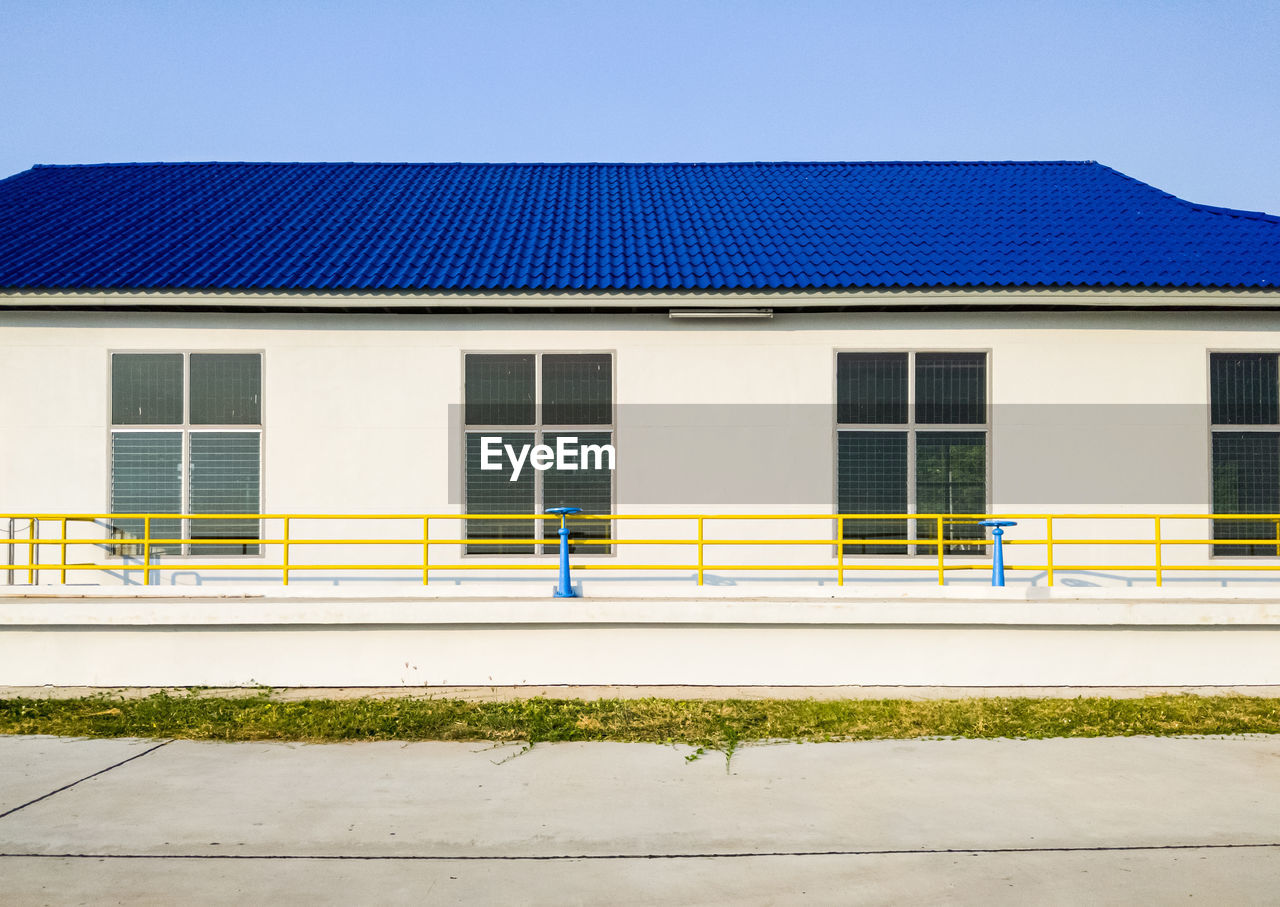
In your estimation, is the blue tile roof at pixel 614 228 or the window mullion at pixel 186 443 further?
the window mullion at pixel 186 443

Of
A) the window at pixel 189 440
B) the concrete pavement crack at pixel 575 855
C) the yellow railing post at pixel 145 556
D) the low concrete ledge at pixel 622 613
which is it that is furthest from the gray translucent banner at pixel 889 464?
the concrete pavement crack at pixel 575 855

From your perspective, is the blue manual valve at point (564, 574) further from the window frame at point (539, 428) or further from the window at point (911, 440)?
the window at point (911, 440)

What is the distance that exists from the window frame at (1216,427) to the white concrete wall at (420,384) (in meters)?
0.08

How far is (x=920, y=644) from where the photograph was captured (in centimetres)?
1107

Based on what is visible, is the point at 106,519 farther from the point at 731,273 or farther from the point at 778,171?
the point at 778,171

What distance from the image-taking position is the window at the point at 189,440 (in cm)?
1269

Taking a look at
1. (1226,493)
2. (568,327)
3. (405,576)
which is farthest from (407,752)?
(1226,493)

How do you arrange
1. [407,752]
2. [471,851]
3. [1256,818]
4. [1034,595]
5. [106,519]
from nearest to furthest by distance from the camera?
1. [471,851]
2. [1256,818]
3. [407,752]
4. [1034,595]
5. [106,519]

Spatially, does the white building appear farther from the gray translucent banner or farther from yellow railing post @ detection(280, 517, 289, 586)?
yellow railing post @ detection(280, 517, 289, 586)

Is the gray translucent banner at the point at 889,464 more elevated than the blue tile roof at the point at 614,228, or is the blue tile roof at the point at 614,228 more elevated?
the blue tile roof at the point at 614,228

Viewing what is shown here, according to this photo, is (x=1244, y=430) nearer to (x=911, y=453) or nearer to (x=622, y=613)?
(x=911, y=453)

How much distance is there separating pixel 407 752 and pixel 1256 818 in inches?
218

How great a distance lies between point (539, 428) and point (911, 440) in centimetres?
401

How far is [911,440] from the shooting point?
12781 mm
